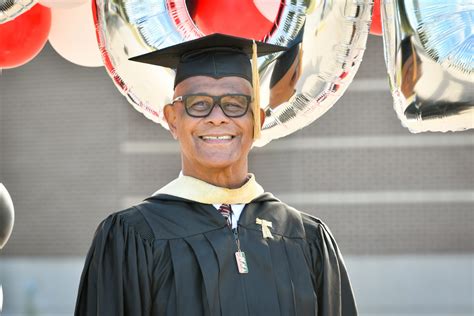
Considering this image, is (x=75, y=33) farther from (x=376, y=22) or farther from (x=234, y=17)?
(x=376, y=22)

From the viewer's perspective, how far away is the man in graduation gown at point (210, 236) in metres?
2.79

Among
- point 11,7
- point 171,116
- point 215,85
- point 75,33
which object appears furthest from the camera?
point 75,33

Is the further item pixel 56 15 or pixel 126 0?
pixel 56 15

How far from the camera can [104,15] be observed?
328 cm

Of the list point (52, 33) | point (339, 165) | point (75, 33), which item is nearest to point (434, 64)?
point (75, 33)

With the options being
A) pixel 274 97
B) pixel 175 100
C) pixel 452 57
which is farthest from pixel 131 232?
pixel 452 57

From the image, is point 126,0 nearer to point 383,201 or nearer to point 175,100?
point 175,100

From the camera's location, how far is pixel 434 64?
9.55 feet

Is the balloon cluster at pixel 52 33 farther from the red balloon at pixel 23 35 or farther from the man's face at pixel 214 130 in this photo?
the man's face at pixel 214 130

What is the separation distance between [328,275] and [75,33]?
1612 mm

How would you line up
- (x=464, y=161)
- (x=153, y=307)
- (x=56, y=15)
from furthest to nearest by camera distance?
(x=464, y=161) → (x=56, y=15) → (x=153, y=307)

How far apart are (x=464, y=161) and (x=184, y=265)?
795 cm

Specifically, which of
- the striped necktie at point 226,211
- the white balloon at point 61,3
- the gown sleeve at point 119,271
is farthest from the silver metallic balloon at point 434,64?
the white balloon at point 61,3

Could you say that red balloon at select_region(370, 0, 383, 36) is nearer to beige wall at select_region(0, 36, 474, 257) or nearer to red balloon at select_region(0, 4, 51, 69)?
red balloon at select_region(0, 4, 51, 69)
